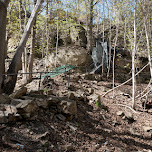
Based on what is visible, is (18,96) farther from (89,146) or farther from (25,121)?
(89,146)

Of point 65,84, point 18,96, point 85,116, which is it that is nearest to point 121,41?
point 65,84

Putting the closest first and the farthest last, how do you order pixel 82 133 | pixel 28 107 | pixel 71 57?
1. pixel 28 107
2. pixel 82 133
3. pixel 71 57

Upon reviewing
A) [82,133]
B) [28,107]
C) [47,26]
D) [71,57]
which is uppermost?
[47,26]

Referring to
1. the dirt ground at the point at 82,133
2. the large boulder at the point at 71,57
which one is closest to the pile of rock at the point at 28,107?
the dirt ground at the point at 82,133

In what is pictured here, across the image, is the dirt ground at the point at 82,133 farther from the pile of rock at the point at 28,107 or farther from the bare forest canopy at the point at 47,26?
the bare forest canopy at the point at 47,26

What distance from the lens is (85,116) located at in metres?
5.52

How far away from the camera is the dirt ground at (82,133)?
2.96 metres

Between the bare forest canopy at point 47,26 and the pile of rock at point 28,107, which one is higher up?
the bare forest canopy at point 47,26

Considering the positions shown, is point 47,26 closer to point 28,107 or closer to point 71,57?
point 71,57

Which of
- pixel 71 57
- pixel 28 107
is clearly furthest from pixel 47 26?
pixel 28 107

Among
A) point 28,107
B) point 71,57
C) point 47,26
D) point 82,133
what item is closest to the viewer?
point 28,107

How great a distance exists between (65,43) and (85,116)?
10.5 m

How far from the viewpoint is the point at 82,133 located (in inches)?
163

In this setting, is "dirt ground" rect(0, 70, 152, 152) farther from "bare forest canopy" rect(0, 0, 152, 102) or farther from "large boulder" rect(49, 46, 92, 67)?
"large boulder" rect(49, 46, 92, 67)
